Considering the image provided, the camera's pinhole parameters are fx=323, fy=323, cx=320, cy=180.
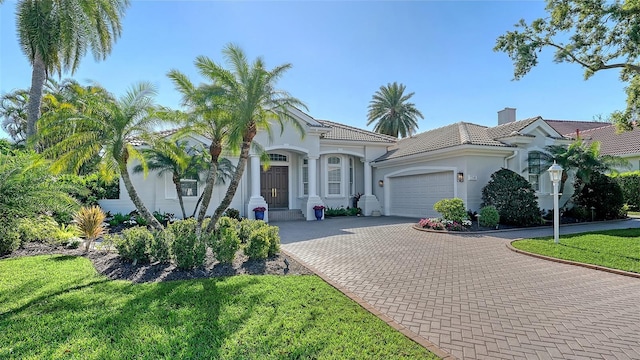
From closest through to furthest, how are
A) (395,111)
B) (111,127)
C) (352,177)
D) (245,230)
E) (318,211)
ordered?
1. (111,127)
2. (245,230)
3. (318,211)
4. (352,177)
5. (395,111)

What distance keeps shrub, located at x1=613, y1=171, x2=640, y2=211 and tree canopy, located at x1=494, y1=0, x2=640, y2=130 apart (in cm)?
1313

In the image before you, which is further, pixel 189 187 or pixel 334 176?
pixel 334 176

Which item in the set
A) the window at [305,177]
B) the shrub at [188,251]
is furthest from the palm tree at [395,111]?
the shrub at [188,251]

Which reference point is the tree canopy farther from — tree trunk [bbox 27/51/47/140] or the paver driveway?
tree trunk [bbox 27/51/47/140]

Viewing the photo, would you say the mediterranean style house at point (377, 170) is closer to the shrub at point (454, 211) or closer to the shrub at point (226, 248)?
the shrub at point (454, 211)

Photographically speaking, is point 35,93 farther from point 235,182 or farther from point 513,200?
point 513,200

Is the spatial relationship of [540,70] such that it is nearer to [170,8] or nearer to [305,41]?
[305,41]

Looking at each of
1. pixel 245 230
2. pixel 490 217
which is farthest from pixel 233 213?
pixel 490 217

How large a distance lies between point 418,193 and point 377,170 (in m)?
3.86

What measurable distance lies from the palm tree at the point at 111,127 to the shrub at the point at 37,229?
193 cm

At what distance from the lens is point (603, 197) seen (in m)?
16.7

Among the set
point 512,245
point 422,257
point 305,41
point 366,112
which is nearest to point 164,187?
point 305,41

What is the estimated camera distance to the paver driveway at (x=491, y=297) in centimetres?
409

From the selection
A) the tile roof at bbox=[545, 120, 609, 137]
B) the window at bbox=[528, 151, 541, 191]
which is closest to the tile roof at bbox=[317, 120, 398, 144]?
the window at bbox=[528, 151, 541, 191]
